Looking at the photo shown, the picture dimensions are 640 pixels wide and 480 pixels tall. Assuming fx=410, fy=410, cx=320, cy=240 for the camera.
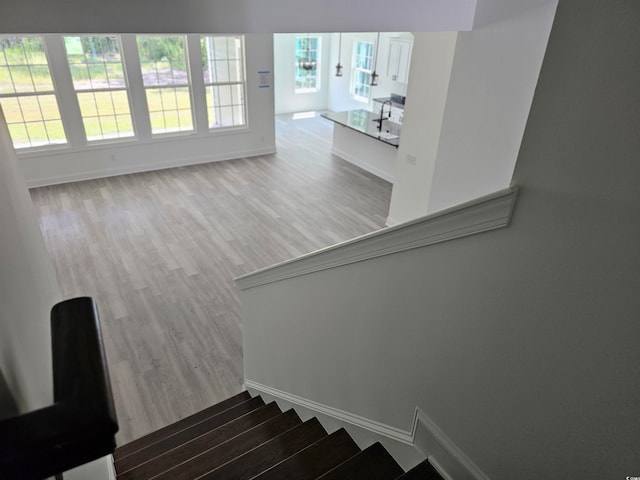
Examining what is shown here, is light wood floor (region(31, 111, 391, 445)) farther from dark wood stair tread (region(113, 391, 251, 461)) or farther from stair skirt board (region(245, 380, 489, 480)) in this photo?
stair skirt board (region(245, 380, 489, 480))

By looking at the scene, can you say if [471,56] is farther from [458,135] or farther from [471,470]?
[471,470]

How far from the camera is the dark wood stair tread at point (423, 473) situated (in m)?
1.55

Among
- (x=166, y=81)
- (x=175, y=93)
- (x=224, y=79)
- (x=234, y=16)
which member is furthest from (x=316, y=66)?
(x=234, y=16)

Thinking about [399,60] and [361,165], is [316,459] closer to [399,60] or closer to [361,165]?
[361,165]

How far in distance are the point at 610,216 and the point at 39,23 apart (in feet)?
9.41

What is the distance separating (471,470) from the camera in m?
1.42

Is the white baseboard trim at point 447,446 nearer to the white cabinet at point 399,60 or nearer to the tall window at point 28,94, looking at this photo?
the tall window at point 28,94

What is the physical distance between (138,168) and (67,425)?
27.8ft

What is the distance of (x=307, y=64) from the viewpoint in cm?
1280

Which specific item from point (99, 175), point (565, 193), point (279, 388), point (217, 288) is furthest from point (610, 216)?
point (99, 175)

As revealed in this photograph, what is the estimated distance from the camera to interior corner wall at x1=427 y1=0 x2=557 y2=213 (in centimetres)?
318

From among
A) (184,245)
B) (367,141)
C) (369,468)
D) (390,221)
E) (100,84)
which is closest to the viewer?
(369,468)

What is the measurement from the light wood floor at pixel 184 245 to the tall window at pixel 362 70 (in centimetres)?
367

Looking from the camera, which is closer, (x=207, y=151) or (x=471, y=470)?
(x=471, y=470)
